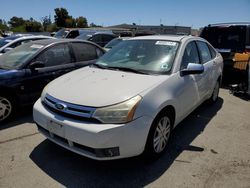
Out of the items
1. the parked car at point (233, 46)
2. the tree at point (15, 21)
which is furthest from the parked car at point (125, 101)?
the tree at point (15, 21)

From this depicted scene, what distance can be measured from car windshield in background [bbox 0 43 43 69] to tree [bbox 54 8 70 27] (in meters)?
57.9

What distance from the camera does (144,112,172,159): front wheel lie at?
296 cm

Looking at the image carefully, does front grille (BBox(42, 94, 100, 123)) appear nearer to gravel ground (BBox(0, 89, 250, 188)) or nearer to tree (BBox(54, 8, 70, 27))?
gravel ground (BBox(0, 89, 250, 188))

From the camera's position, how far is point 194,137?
3971 mm

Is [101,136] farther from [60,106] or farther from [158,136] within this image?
[158,136]

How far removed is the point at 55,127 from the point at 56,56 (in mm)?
2635

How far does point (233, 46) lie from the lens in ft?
23.9

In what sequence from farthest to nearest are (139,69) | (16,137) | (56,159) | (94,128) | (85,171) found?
(16,137) → (139,69) → (56,159) → (85,171) → (94,128)

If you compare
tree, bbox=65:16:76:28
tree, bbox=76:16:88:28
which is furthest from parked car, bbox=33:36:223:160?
tree, bbox=76:16:88:28

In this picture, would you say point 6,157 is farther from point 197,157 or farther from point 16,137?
point 197,157

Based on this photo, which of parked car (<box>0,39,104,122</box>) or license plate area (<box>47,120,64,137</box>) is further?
parked car (<box>0,39,104,122</box>)

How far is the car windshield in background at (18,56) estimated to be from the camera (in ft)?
15.5

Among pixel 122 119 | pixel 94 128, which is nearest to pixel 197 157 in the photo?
pixel 122 119

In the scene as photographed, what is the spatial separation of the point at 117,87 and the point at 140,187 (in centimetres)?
118
